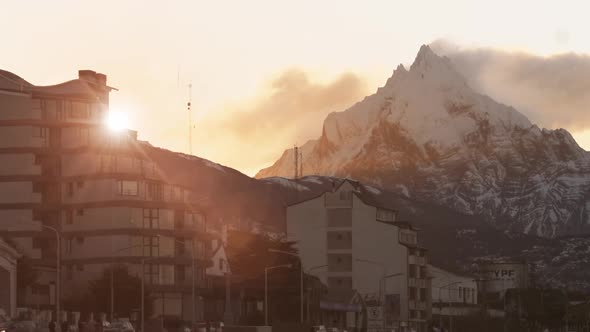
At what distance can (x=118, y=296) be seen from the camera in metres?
184

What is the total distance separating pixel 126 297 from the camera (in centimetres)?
18512

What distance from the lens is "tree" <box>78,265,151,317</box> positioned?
603ft

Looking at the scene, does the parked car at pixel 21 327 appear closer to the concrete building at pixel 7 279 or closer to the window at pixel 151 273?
the concrete building at pixel 7 279

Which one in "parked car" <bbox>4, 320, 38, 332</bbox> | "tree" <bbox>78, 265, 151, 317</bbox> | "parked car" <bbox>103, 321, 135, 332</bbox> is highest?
"tree" <bbox>78, 265, 151, 317</bbox>

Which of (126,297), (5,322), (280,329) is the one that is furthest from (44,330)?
(126,297)

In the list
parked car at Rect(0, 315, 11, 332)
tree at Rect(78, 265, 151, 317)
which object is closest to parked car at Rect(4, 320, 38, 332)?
parked car at Rect(0, 315, 11, 332)

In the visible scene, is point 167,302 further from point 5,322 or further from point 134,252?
point 5,322

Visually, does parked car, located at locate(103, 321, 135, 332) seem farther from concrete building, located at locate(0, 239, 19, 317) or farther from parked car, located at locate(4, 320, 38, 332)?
concrete building, located at locate(0, 239, 19, 317)

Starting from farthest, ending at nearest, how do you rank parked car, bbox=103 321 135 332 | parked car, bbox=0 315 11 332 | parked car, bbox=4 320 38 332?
parked car, bbox=103 321 135 332 → parked car, bbox=4 320 38 332 → parked car, bbox=0 315 11 332

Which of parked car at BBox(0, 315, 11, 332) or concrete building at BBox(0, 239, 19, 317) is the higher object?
concrete building at BBox(0, 239, 19, 317)

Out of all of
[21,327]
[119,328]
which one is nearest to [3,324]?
[21,327]

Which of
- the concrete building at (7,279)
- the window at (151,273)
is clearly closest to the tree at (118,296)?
the window at (151,273)

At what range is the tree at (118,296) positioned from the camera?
184 m

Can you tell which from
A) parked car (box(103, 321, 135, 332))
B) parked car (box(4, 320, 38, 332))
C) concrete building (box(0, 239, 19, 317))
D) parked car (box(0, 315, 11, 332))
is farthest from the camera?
concrete building (box(0, 239, 19, 317))
